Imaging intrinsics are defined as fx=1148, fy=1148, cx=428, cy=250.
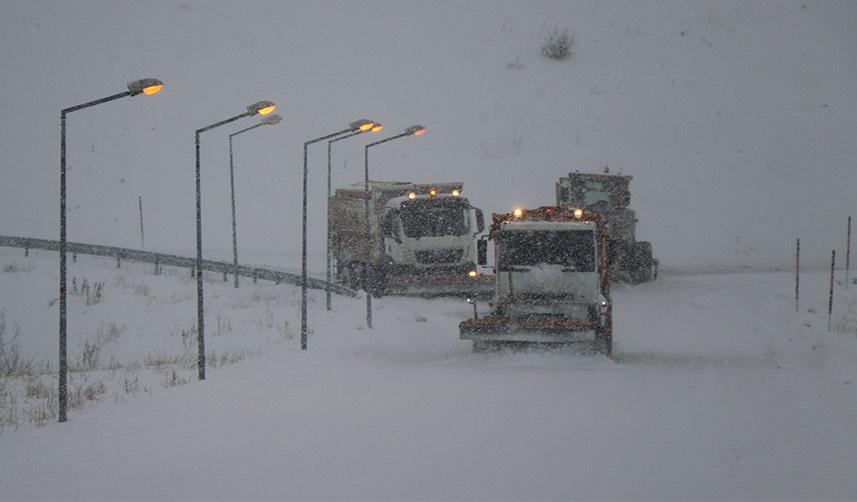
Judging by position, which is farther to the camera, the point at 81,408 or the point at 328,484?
the point at 81,408

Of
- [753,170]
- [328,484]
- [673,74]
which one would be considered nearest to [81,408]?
[328,484]

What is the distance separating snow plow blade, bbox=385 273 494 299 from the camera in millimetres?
34250

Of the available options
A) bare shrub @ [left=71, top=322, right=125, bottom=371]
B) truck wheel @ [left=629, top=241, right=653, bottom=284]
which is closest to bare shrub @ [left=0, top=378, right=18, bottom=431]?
bare shrub @ [left=71, top=322, right=125, bottom=371]

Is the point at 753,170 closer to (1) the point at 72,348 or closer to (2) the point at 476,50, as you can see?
(2) the point at 476,50

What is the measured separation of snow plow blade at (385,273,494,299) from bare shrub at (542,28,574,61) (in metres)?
43.8

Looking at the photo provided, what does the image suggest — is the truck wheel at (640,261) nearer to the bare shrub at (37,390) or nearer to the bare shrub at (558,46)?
the bare shrub at (37,390)

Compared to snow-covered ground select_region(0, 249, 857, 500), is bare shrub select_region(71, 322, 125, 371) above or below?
below

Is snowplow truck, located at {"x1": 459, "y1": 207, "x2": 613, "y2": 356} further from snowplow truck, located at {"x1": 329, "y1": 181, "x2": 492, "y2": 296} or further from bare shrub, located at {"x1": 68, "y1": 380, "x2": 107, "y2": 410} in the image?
snowplow truck, located at {"x1": 329, "y1": 181, "x2": 492, "y2": 296}

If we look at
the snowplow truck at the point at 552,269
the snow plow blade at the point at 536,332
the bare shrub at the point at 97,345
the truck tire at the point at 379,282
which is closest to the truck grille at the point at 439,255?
the truck tire at the point at 379,282

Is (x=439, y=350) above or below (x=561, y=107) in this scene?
below

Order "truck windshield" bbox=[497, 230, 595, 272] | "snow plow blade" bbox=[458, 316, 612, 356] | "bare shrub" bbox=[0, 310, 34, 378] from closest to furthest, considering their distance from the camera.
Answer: "snow plow blade" bbox=[458, 316, 612, 356] < "truck windshield" bbox=[497, 230, 595, 272] < "bare shrub" bbox=[0, 310, 34, 378]

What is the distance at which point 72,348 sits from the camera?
33125 millimetres

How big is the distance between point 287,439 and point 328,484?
258cm

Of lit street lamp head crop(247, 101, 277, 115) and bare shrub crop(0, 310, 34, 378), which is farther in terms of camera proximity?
bare shrub crop(0, 310, 34, 378)
